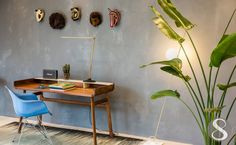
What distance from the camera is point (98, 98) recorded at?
4547 mm

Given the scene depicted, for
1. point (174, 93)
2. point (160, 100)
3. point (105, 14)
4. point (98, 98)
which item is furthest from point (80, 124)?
point (174, 93)

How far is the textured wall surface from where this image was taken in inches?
151

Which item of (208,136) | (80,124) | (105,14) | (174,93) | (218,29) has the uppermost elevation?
(105,14)

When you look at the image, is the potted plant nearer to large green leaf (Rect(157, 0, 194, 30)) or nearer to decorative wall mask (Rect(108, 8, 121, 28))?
decorative wall mask (Rect(108, 8, 121, 28))

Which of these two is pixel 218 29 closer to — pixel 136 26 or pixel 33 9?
pixel 136 26

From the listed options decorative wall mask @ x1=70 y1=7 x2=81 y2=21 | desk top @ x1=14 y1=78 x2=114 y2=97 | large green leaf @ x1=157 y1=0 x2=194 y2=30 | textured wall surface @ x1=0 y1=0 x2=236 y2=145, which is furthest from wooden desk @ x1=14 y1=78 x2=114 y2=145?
large green leaf @ x1=157 y1=0 x2=194 y2=30

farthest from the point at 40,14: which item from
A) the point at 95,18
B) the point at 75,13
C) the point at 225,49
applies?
the point at 225,49

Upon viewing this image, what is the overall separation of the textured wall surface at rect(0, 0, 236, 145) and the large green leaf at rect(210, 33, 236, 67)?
62.5 inches

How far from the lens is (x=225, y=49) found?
215 cm

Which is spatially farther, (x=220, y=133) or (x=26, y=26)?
(x=26, y=26)

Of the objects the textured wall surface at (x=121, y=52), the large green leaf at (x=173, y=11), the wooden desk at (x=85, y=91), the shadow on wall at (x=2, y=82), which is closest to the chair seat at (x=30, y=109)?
the wooden desk at (x=85, y=91)

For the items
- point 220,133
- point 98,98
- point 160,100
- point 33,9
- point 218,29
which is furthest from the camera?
point 33,9

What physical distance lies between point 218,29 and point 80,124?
254 centimetres

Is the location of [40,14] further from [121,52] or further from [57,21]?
[121,52]
